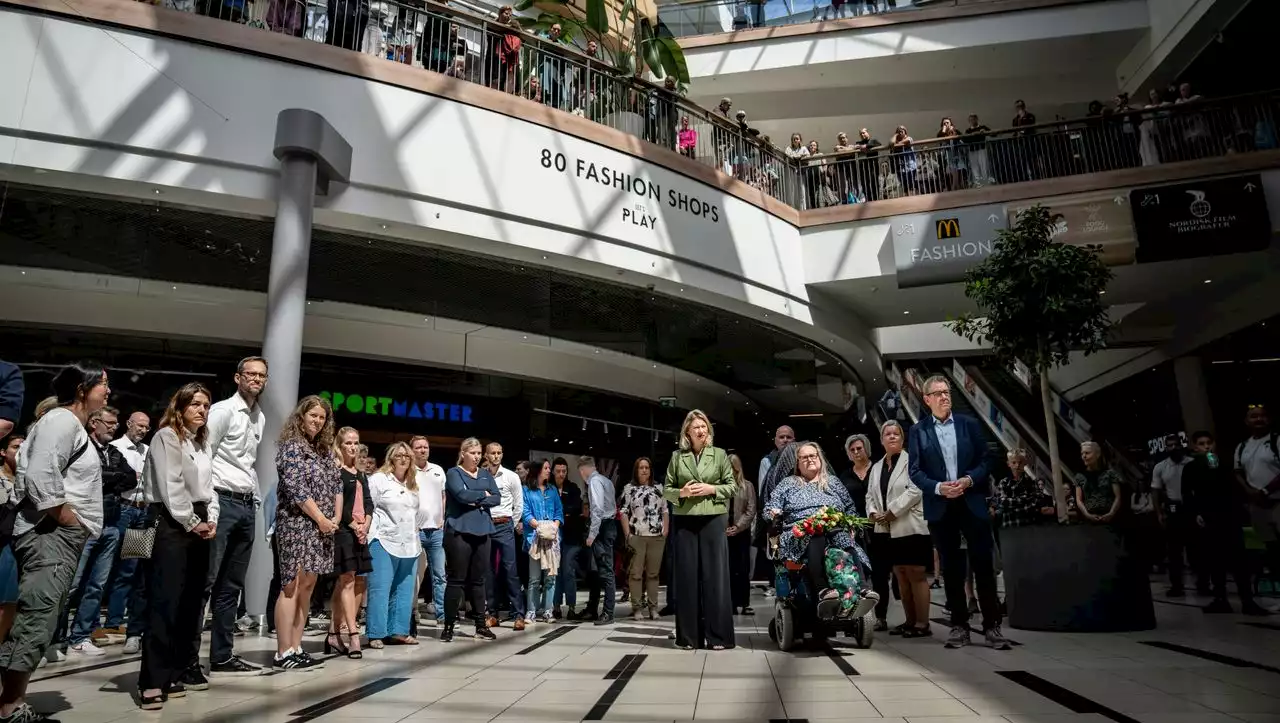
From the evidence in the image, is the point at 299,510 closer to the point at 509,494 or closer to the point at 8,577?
the point at 8,577

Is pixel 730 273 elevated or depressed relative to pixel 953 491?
elevated

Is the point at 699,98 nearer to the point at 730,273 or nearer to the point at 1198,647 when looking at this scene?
the point at 730,273

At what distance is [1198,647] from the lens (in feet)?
14.8

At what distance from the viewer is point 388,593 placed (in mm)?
5598

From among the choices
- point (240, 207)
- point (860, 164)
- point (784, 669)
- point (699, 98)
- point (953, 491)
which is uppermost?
point (699, 98)

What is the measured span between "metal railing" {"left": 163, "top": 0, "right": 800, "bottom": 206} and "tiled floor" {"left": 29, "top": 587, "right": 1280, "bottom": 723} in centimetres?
612

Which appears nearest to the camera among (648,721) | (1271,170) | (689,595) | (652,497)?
(648,721)

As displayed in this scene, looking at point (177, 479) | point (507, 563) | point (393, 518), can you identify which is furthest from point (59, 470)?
point (507, 563)

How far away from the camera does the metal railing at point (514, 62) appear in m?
7.84

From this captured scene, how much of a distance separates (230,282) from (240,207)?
8.98ft

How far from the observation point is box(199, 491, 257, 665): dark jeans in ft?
12.7

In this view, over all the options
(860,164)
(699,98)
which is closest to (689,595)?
(860,164)

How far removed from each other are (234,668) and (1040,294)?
6.40 m

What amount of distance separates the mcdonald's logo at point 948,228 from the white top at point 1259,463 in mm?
5173
